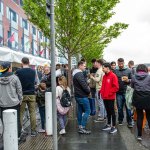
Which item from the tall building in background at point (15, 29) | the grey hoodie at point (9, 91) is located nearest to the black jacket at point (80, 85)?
the grey hoodie at point (9, 91)

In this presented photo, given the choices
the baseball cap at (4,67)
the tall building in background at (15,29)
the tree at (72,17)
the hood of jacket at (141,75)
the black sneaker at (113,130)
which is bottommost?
the black sneaker at (113,130)

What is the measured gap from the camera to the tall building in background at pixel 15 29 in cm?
5212

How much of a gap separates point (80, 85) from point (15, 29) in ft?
167

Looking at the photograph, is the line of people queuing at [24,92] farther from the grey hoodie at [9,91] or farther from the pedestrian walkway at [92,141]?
the pedestrian walkway at [92,141]

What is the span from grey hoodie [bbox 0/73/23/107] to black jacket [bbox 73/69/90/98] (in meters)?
2.02

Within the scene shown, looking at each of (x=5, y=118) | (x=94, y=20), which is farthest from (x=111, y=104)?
(x=94, y=20)

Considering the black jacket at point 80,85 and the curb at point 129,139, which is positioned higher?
the black jacket at point 80,85

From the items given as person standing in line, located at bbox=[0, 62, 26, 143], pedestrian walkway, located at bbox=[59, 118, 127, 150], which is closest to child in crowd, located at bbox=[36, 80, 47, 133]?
pedestrian walkway, located at bbox=[59, 118, 127, 150]

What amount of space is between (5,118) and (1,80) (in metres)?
2.68

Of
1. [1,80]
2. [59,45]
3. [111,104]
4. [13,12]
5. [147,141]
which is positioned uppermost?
[13,12]

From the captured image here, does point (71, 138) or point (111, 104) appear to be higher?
point (111, 104)

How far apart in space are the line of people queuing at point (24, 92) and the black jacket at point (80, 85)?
30cm

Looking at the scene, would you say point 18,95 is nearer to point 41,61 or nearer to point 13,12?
point 41,61

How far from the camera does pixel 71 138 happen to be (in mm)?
9398
